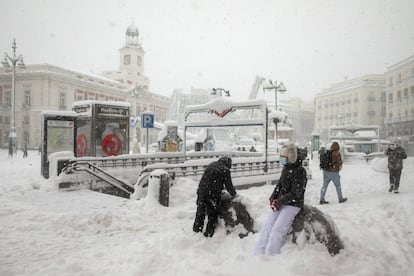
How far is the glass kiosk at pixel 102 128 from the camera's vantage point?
13.3 m

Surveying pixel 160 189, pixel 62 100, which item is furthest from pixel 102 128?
pixel 62 100

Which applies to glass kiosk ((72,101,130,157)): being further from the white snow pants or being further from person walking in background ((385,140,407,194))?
the white snow pants

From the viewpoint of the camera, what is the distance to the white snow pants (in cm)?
427

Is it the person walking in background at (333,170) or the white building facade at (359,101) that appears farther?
the white building facade at (359,101)

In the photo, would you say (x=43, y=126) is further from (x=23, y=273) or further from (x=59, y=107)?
(x=59, y=107)

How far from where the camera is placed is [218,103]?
12.6 metres

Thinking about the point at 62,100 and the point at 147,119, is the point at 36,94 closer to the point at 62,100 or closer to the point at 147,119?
the point at 62,100

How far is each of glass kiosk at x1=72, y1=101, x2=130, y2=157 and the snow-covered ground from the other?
5.01m

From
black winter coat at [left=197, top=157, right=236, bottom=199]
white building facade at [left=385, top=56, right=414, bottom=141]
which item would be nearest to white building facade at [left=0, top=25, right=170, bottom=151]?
white building facade at [left=385, top=56, right=414, bottom=141]

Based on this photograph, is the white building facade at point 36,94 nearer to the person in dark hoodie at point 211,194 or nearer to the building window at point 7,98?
the building window at point 7,98

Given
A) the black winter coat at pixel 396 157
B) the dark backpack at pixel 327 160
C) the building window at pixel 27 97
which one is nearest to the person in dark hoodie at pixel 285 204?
the dark backpack at pixel 327 160

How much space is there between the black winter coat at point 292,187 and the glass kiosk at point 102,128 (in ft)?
34.1

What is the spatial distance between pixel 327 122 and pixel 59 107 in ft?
183

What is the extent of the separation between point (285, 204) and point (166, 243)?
2006 millimetres
